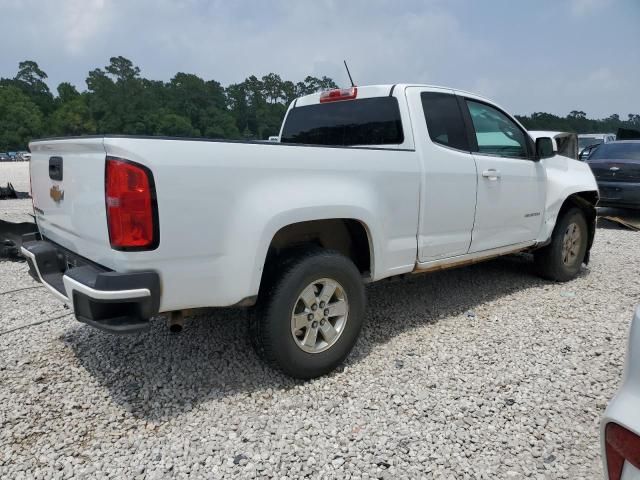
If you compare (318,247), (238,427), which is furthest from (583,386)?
(238,427)

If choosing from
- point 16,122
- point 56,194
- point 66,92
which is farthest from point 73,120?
point 56,194

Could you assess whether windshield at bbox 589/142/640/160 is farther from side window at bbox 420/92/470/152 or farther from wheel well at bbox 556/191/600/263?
side window at bbox 420/92/470/152

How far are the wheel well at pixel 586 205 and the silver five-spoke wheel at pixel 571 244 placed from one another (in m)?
0.20

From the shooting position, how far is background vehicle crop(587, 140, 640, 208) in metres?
8.81

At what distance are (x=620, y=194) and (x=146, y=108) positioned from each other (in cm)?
8939

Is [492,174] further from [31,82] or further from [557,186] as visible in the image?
[31,82]

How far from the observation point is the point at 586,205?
16.9 feet

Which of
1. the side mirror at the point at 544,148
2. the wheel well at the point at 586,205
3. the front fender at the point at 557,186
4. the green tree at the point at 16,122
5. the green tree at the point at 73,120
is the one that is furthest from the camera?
the green tree at the point at 73,120

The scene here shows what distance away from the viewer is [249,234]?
244cm

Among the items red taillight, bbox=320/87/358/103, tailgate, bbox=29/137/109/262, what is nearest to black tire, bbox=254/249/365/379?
tailgate, bbox=29/137/109/262

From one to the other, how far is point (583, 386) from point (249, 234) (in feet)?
7.46

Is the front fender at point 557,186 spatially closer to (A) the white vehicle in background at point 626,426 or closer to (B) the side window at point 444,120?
(B) the side window at point 444,120

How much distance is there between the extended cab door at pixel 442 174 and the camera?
3379mm

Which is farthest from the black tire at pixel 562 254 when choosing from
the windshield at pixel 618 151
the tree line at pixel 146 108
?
the tree line at pixel 146 108
